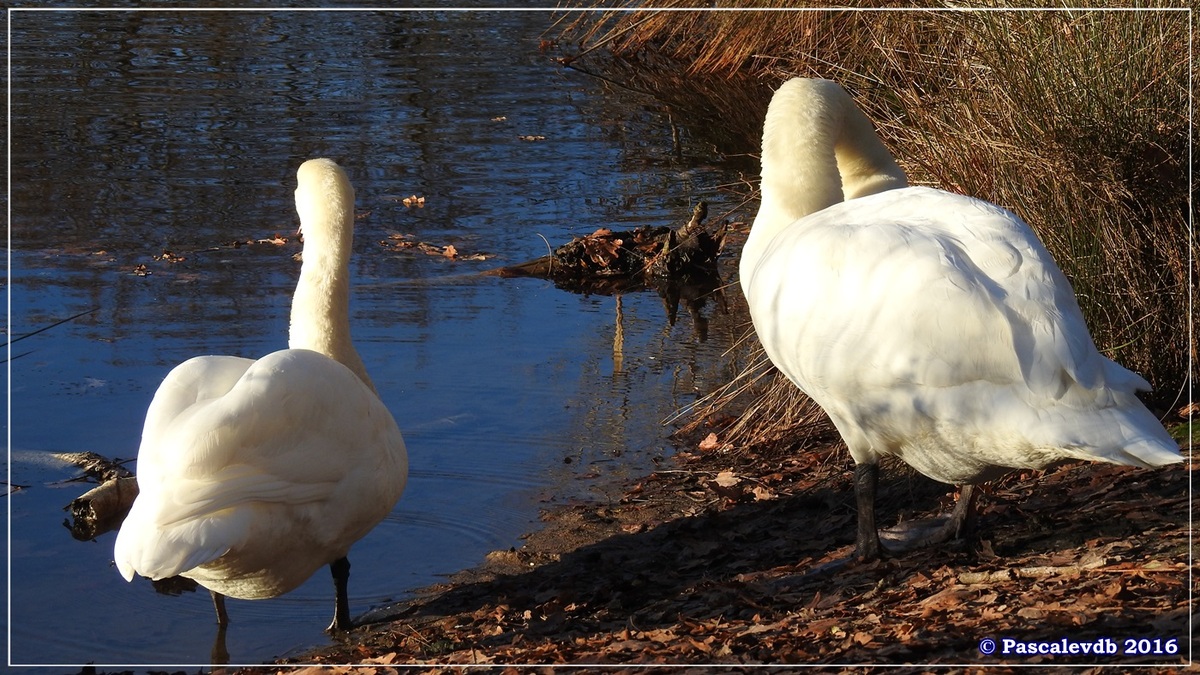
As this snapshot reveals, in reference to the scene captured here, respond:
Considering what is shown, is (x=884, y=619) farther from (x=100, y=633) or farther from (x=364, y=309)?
(x=364, y=309)

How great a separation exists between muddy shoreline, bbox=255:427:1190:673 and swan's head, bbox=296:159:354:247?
1606mm

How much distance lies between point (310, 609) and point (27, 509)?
159cm

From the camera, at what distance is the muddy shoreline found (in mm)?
3977

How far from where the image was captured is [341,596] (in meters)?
5.39

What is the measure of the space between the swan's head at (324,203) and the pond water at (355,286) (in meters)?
1.31

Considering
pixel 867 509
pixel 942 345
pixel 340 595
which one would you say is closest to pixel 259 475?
pixel 340 595

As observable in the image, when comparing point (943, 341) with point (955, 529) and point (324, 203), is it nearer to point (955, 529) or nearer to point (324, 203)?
point (955, 529)

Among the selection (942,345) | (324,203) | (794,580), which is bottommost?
(794,580)

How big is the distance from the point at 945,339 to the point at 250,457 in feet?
7.76

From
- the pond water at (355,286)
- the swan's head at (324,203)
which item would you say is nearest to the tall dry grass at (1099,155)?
the pond water at (355,286)

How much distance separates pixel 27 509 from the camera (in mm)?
6328

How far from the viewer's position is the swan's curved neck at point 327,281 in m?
6.00

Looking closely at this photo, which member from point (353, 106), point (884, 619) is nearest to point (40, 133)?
point (353, 106)

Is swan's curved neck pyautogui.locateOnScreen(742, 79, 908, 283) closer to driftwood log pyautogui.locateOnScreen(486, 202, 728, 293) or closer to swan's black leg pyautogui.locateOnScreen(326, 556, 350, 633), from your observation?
swan's black leg pyautogui.locateOnScreen(326, 556, 350, 633)
